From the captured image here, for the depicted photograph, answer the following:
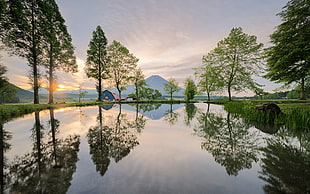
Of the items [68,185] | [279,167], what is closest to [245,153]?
[279,167]

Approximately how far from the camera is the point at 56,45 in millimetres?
16641

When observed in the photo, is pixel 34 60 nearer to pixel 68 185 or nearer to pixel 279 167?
pixel 68 185

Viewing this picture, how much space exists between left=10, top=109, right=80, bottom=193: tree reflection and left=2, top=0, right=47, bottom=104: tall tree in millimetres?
16808

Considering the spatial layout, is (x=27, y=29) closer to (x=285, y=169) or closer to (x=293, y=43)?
(x=285, y=169)

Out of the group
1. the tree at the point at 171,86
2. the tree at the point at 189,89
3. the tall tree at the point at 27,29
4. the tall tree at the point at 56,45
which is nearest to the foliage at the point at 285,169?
the tall tree at the point at 27,29

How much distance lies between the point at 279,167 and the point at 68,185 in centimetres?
340

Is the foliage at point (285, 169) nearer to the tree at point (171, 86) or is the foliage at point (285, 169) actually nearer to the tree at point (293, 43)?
the tree at point (293, 43)

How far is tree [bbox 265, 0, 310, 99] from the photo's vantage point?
8773 mm

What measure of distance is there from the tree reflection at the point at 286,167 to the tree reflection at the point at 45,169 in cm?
289

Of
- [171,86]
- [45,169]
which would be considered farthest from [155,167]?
[171,86]

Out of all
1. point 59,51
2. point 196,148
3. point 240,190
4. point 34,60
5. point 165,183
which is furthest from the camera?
point 59,51

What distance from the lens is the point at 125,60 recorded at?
26.8 meters

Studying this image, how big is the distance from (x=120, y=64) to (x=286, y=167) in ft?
91.1

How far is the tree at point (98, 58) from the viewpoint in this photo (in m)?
22.8
